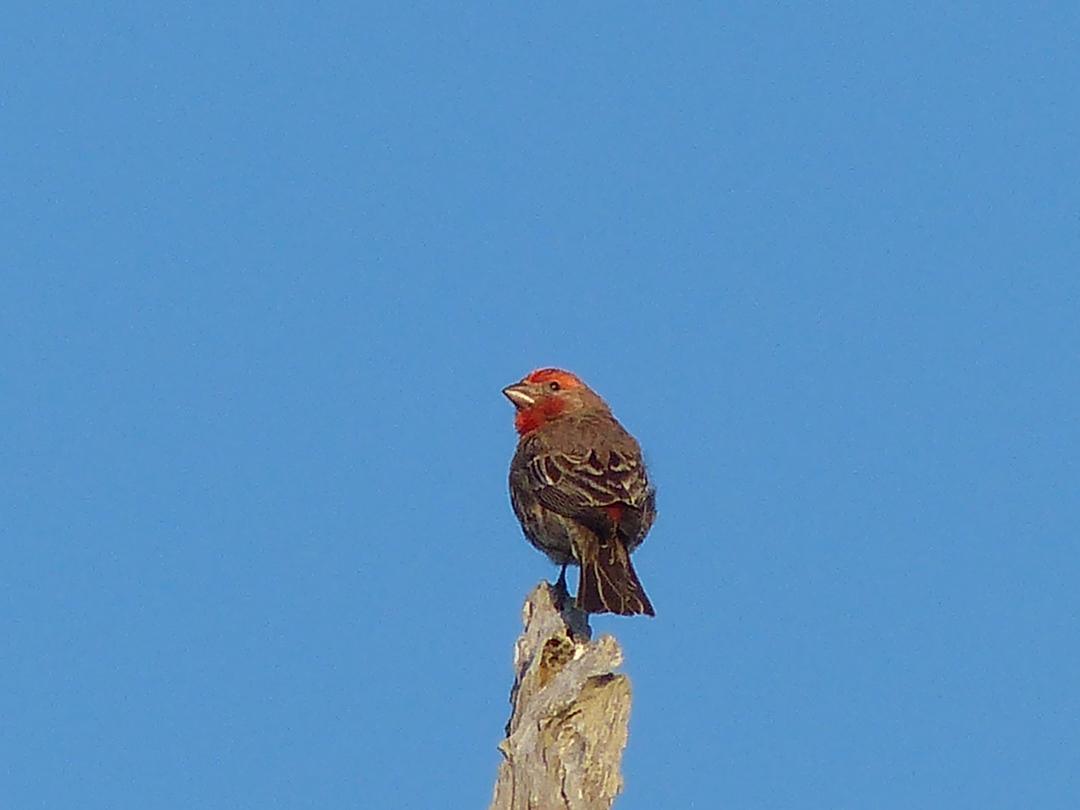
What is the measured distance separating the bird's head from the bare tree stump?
12.7ft

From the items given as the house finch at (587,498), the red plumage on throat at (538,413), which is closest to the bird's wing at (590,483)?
the house finch at (587,498)

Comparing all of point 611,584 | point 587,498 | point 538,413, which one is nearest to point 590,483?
point 587,498

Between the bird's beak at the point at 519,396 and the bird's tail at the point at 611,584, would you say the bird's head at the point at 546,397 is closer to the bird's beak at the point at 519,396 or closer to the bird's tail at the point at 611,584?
the bird's beak at the point at 519,396

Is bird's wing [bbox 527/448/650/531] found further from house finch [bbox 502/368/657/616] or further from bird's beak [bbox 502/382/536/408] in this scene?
bird's beak [bbox 502/382/536/408]

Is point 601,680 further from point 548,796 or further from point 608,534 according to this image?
point 608,534

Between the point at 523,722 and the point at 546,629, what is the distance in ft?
3.19

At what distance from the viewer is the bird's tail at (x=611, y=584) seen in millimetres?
9055

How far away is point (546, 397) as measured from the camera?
11.2m

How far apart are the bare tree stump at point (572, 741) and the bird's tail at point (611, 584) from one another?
1.64m

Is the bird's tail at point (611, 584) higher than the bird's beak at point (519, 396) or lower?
lower

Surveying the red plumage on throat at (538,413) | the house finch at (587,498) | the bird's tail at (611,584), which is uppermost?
the red plumage on throat at (538,413)

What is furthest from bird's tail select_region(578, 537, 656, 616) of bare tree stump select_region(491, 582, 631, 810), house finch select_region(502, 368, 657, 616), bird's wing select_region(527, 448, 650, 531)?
bare tree stump select_region(491, 582, 631, 810)

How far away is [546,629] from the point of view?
8.09 metres

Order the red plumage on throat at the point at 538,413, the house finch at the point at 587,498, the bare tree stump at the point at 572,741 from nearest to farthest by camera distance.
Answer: the bare tree stump at the point at 572,741 < the house finch at the point at 587,498 < the red plumage on throat at the point at 538,413
